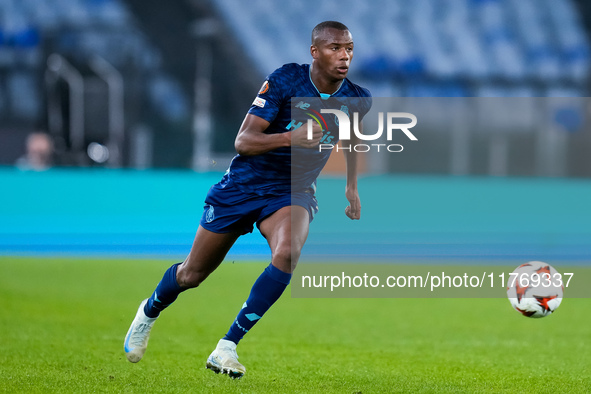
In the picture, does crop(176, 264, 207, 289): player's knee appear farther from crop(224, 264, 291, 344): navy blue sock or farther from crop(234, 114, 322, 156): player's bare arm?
crop(234, 114, 322, 156): player's bare arm

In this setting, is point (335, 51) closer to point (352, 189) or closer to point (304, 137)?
point (304, 137)

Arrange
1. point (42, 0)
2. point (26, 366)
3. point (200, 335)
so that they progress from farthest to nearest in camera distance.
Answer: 1. point (42, 0)
2. point (200, 335)
3. point (26, 366)

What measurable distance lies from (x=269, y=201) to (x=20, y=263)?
7094mm

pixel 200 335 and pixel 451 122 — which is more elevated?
pixel 451 122

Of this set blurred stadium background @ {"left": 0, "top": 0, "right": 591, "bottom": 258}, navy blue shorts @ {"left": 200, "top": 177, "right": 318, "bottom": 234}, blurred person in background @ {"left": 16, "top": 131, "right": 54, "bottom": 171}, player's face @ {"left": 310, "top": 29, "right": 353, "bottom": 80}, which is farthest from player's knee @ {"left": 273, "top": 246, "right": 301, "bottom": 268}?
blurred person in background @ {"left": 16, "top": 131, "right": 54, "bottom": 171}

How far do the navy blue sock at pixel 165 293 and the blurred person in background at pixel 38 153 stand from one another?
22.1 ft

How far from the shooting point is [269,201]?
490 cm

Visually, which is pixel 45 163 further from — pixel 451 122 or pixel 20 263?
pixel 451 122

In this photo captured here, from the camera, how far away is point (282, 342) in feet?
21.7

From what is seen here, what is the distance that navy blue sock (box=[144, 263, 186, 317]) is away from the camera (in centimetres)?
514

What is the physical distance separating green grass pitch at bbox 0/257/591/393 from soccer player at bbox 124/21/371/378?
0.51 metres

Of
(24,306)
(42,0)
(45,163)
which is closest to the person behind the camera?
(24,306)

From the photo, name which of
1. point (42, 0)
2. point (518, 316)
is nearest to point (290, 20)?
point (42, 0)

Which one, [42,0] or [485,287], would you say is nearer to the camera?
[485,287]
